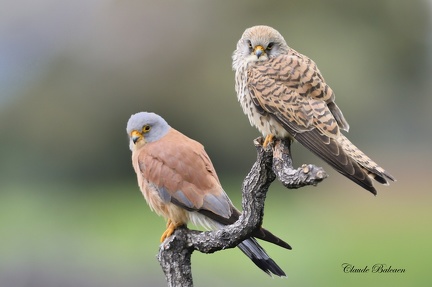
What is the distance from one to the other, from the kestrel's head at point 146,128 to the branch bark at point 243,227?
1.85ft

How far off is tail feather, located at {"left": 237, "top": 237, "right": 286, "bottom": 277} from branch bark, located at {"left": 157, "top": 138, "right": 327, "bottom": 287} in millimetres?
260

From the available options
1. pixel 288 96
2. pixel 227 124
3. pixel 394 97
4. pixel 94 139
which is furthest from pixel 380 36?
pixel 288 96

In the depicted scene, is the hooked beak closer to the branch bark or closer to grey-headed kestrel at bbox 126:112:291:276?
grey-headed kestrel at bbox 126:112:291:276

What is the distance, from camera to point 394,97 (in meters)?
14.2

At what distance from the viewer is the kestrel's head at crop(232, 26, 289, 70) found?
4.72 metres

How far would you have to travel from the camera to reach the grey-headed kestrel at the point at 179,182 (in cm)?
Answer: 417

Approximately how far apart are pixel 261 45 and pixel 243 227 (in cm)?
128

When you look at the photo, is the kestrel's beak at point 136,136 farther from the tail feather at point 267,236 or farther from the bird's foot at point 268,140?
the tail feather at point 267,236

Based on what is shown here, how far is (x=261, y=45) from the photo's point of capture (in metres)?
4.73

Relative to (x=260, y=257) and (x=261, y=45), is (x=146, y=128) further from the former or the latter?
(x=260, y=257)

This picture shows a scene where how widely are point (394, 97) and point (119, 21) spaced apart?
466 cm

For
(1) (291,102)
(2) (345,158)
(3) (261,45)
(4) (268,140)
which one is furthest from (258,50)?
(2) (345,158)

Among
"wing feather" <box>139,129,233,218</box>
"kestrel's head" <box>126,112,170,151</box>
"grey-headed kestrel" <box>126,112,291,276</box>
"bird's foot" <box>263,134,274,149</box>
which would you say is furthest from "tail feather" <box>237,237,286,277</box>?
"kestrel's head" <box>126,112,170,151</box>

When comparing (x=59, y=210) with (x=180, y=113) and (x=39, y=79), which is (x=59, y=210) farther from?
(x=180, y=113)
